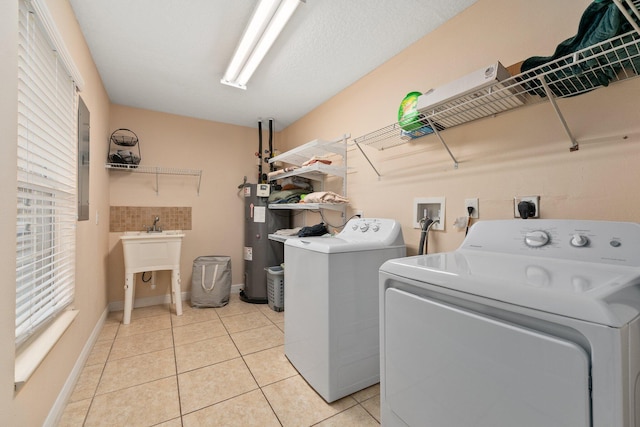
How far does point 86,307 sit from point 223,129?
245 centimetres

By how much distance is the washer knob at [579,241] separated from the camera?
37.9 inches

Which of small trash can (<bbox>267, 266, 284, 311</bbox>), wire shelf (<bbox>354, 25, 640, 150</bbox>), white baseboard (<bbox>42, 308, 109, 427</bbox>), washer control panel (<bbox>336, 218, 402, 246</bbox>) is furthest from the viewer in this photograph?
small trash can (<bbox>267, 266, 284, 311</bbox>)

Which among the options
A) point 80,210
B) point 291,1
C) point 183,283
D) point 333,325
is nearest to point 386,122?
point 291,1

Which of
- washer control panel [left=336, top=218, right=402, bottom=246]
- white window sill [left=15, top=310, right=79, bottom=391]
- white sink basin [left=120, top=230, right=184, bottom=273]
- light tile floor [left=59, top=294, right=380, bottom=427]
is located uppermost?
washer control panel [left=336, top=218, right=402, bottom=246]

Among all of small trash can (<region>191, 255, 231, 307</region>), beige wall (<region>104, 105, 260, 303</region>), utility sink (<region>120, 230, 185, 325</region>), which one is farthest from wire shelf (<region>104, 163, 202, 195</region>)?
small trash can (<region>191, 255, 231, 307</region>)

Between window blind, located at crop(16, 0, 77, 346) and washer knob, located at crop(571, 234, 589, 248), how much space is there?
205 centimetres

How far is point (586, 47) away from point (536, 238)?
0.72 meters

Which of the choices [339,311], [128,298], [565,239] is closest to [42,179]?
[339,311]

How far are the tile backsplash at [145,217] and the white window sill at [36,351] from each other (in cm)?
179

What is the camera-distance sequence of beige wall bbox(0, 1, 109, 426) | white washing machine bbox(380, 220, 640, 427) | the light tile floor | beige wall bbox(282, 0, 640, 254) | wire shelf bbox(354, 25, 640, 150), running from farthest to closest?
the light tile floor < beige wall bbox(282, 0, 640, 254) < wire shelf bbox(354, 25, 640, 150) < beige wall bbox(0, 1, 109, 426) < white washing machine bbox(380, 220, 640, 427)

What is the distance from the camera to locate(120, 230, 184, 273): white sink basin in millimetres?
2568

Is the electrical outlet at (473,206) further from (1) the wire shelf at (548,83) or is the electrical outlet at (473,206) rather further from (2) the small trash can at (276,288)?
(2) the small trash can at (276,288)

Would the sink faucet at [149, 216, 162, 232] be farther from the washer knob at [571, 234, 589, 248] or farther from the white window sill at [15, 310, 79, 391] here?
the washer knob at [571, 234, 589, 248]

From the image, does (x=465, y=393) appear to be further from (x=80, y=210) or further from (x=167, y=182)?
(x=167, y=182)
